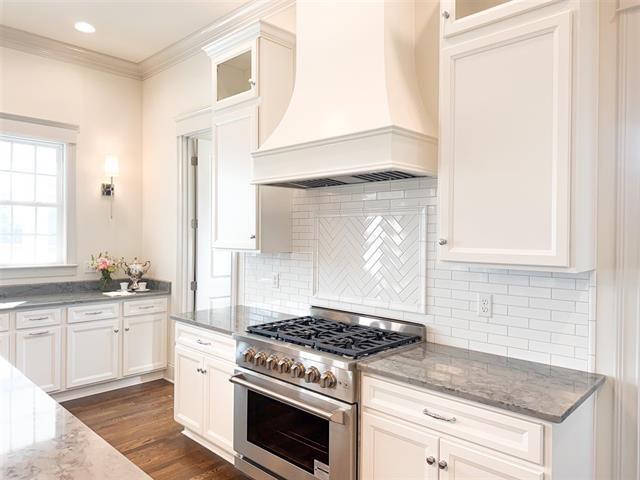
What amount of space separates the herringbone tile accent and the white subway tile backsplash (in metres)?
0.03

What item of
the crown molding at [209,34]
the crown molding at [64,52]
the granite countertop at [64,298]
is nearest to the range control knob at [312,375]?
the crown molding at [209,34]

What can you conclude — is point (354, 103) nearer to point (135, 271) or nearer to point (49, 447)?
point (49, 447)

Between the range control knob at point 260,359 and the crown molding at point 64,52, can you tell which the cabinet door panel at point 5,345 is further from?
the crown molding at point 64,52

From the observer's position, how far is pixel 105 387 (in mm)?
4211

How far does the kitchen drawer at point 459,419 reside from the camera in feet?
5.13

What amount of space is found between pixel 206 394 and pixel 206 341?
0.35m

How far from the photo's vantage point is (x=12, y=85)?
401 centimetres

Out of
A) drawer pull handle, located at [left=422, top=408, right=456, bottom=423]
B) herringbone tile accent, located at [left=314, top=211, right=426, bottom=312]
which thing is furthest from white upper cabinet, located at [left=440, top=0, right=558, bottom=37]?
drawer pull handle, located at [left=422, top=408, right=456, bottom=423]

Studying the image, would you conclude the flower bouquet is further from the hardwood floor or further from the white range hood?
the white range hood

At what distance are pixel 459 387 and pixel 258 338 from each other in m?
1.20

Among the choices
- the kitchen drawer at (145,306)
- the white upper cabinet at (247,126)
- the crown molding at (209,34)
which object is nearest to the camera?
the white upper cabinet at (247,126)

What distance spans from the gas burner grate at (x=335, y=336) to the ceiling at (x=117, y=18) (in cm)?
251

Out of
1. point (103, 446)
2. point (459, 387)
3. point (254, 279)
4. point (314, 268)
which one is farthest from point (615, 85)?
point (254, 279)

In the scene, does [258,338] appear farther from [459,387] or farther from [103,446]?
[103,446]
